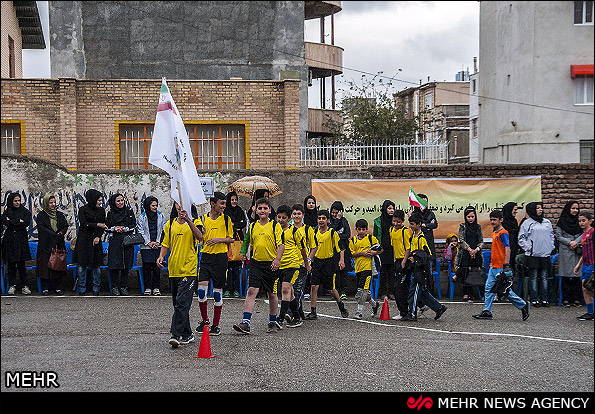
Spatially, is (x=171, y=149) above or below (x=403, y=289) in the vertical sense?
above

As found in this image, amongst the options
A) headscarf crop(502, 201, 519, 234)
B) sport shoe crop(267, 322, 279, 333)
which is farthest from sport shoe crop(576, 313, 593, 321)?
sport shoe crop(267, 322, 279, 333)

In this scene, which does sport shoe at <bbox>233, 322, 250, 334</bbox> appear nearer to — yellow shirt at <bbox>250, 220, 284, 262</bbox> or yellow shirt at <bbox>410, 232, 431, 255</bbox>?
yellow shirt at <bbox>250, 220, 284, 262</bbox>

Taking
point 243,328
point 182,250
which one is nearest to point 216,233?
point 182,250

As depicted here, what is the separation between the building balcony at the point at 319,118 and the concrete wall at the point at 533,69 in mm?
32562

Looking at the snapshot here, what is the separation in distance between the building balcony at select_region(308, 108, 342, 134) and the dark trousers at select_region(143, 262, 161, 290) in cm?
2251

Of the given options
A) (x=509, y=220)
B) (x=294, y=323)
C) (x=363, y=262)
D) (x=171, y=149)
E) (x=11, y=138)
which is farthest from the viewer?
(x=11, y=138)

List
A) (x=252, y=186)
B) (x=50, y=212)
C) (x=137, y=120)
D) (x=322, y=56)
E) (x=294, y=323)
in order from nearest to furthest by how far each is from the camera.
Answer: (x=294, y=323), (x=50, y=212), (x=252, y=186), (x=137, y=120), (x=322, y=56)

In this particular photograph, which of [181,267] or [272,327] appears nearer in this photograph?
[181,267]

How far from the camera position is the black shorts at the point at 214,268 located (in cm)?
1046

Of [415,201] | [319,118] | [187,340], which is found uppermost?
[319,118]

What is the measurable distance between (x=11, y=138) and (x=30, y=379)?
20.1 m

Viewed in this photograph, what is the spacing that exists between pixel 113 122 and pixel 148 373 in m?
16.5

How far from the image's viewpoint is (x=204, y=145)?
76.9 ft

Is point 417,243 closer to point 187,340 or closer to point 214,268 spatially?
Result: point 214,268
